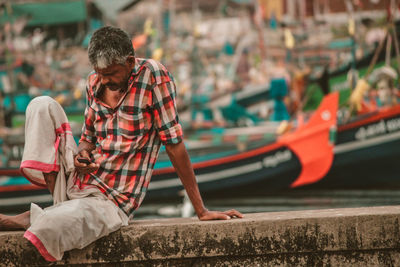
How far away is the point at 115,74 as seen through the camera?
192 cm

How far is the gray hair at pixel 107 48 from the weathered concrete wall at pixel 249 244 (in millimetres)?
593

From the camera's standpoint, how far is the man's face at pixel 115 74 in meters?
1.91

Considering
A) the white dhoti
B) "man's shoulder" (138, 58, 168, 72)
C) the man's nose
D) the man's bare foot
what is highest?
"man's shoulder" (138, 58, 168, 72)

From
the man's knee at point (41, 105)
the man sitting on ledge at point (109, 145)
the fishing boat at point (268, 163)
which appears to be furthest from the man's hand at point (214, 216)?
the fishing boat at point (268, 163)

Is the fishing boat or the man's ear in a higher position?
the man's ear

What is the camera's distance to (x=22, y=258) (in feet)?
6.06

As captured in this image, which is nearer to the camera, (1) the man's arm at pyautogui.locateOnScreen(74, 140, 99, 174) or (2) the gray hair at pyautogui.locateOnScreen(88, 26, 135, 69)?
(2) the gray hair at pyautogui.locateOnScreen(88, 26, 135, 69)

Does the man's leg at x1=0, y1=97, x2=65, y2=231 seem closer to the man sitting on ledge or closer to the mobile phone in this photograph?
the man sitting on ledge

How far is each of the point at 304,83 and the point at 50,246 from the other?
44.2 feet

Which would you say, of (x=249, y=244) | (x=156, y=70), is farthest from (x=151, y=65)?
(x=249, y=244)

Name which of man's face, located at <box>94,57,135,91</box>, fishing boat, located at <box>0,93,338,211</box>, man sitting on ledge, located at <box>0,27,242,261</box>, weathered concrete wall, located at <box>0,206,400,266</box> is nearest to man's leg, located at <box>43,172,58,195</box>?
man sitting on ledge, located at <box>0,27,242,261</box>

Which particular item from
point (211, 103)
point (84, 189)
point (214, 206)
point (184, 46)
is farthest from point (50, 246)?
point (184, 46)

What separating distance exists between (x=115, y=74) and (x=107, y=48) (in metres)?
0.10

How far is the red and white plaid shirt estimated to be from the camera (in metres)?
1.99
